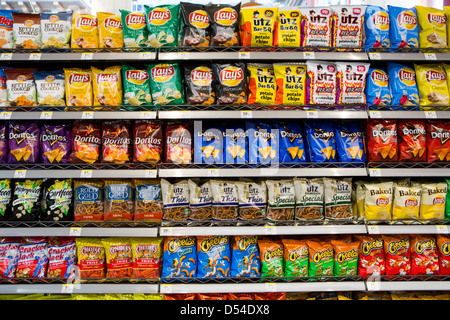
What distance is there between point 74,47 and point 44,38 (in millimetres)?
224

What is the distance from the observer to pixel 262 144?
79.6 inches

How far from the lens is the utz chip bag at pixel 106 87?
2.00 meters

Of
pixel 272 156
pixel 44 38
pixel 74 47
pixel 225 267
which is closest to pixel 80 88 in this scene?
pixel 74 47

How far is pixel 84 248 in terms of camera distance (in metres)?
1.99

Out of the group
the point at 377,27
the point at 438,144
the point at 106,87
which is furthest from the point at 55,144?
the point at 438,144

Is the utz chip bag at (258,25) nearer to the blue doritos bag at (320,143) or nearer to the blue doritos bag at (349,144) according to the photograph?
Answer: the blue doritos bag at (320,143)

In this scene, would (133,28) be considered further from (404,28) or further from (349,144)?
(404,28)

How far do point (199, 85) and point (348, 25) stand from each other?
118cm

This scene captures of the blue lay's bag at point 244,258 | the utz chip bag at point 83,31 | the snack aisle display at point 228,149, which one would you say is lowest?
the blue lay's bag at point 244,258

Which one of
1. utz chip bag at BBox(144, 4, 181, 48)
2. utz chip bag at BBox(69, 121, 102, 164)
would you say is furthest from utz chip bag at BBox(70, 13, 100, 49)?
utz chip bag at BBox(69, 121, 102, 164)

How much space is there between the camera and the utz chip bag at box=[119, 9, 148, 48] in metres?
1.99

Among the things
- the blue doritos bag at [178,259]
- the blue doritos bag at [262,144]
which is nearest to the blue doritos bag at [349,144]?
the blue doritos bag at [262,144]

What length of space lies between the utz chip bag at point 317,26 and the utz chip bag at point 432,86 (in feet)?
2.49
